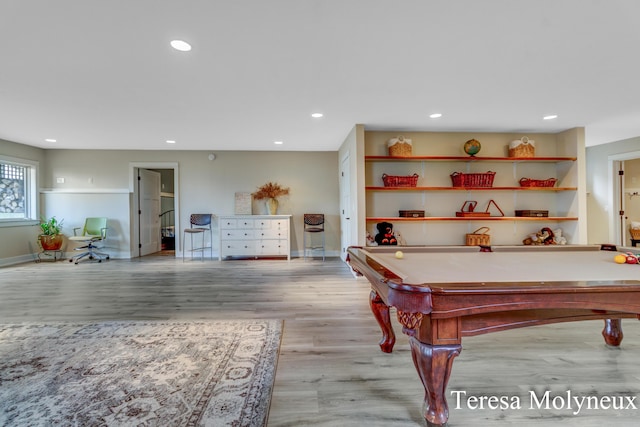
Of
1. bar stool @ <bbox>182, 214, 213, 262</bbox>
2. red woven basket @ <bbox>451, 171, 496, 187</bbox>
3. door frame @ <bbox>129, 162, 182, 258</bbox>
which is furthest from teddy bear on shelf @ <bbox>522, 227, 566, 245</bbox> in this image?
door frame @ <bbox>129, 162, 182, 258</bbox>

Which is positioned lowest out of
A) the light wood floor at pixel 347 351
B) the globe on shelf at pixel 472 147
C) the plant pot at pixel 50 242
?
the light wood floor at pixel 347 351

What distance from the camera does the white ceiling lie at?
1.89 meters

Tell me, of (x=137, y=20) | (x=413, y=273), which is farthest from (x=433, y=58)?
(x=137, y=20)

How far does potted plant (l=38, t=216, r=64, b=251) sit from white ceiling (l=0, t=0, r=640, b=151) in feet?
6.79

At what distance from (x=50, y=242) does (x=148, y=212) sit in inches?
68.6

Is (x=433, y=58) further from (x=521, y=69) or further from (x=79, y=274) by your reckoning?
(x=79, y=274)

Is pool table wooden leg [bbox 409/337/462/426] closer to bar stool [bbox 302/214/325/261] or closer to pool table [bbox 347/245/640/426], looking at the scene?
pool table [bbox 347/245/640/426]

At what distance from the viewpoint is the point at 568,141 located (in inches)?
183

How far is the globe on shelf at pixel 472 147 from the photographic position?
174 inches

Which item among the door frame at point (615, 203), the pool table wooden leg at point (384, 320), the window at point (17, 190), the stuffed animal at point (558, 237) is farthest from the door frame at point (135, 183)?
the door frame at point (615, 203)

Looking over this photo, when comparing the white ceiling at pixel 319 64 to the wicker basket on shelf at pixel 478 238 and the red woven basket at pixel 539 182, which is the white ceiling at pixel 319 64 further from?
the wicker basket on shelf at pixel 478 238

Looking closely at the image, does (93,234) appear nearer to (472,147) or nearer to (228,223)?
(228,223)

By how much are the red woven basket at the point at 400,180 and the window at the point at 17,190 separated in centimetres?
656

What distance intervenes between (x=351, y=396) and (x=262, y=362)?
0.62 meters
